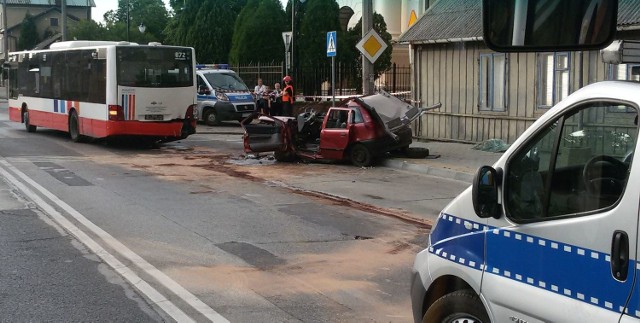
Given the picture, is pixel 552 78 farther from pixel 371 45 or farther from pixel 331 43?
pixel 331 43

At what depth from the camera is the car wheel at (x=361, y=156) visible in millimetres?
15695

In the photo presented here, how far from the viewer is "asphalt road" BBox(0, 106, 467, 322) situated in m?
6.12

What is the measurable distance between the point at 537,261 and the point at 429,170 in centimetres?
1150

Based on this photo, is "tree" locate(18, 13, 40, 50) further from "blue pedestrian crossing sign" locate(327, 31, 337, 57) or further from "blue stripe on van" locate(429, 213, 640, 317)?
"blue stripe on van" locate(429, 213, 640, 317)

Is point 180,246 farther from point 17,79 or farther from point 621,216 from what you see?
point 17,79

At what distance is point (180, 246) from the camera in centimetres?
823

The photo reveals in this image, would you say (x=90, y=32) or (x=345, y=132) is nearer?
(x=345, y=132)

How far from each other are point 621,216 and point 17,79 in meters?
25.9

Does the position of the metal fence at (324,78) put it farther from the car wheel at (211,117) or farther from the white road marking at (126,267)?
the white road marking at (126,267)

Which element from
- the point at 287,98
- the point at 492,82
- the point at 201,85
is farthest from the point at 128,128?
the point at 201,85

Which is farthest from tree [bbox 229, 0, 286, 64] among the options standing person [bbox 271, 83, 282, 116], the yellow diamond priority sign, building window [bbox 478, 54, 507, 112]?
building window [bbox 478, 54, 507, 112]

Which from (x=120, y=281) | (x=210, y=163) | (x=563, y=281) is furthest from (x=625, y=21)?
(x=563, y=281)

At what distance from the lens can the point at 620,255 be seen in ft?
10.2

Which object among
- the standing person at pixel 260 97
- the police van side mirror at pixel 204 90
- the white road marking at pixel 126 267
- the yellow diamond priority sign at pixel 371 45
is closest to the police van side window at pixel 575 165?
the white road marking at pixel 126 267
